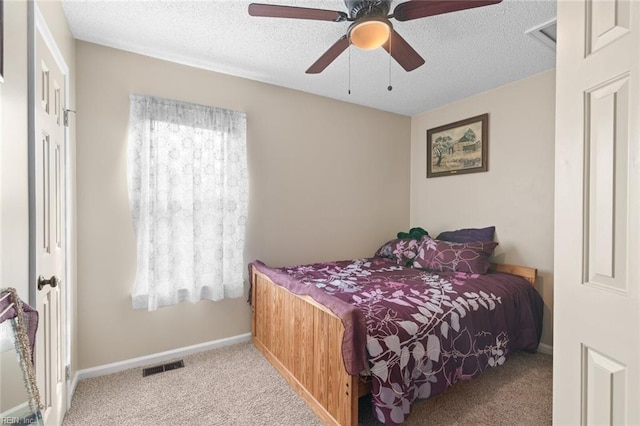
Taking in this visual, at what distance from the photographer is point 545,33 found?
2.11m

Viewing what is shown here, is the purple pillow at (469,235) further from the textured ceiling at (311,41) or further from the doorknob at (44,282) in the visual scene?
the doorknob at (44,282)

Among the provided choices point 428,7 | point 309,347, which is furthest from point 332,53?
point 309,347

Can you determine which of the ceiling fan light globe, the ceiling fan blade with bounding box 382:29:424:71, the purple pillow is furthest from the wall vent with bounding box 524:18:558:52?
the purple pillow

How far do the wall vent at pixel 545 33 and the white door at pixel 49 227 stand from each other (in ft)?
9.51

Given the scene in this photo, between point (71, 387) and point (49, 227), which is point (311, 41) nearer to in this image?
point (49, 227)

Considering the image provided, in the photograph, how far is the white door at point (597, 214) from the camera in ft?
2.48

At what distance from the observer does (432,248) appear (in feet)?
9.81

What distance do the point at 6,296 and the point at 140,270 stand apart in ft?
5.06

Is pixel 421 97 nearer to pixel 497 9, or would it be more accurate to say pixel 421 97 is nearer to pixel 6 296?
pixel 497 9

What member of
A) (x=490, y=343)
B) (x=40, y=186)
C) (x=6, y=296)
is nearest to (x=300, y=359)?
(x=490, y=343)

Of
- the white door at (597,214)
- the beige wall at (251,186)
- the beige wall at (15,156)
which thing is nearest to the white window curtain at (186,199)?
the beige wall at (251,186)

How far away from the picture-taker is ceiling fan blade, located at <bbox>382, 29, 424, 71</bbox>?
5.82 ft

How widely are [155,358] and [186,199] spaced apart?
53.4 inches

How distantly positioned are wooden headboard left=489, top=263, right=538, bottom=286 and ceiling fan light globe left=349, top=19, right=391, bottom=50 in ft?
7.85
